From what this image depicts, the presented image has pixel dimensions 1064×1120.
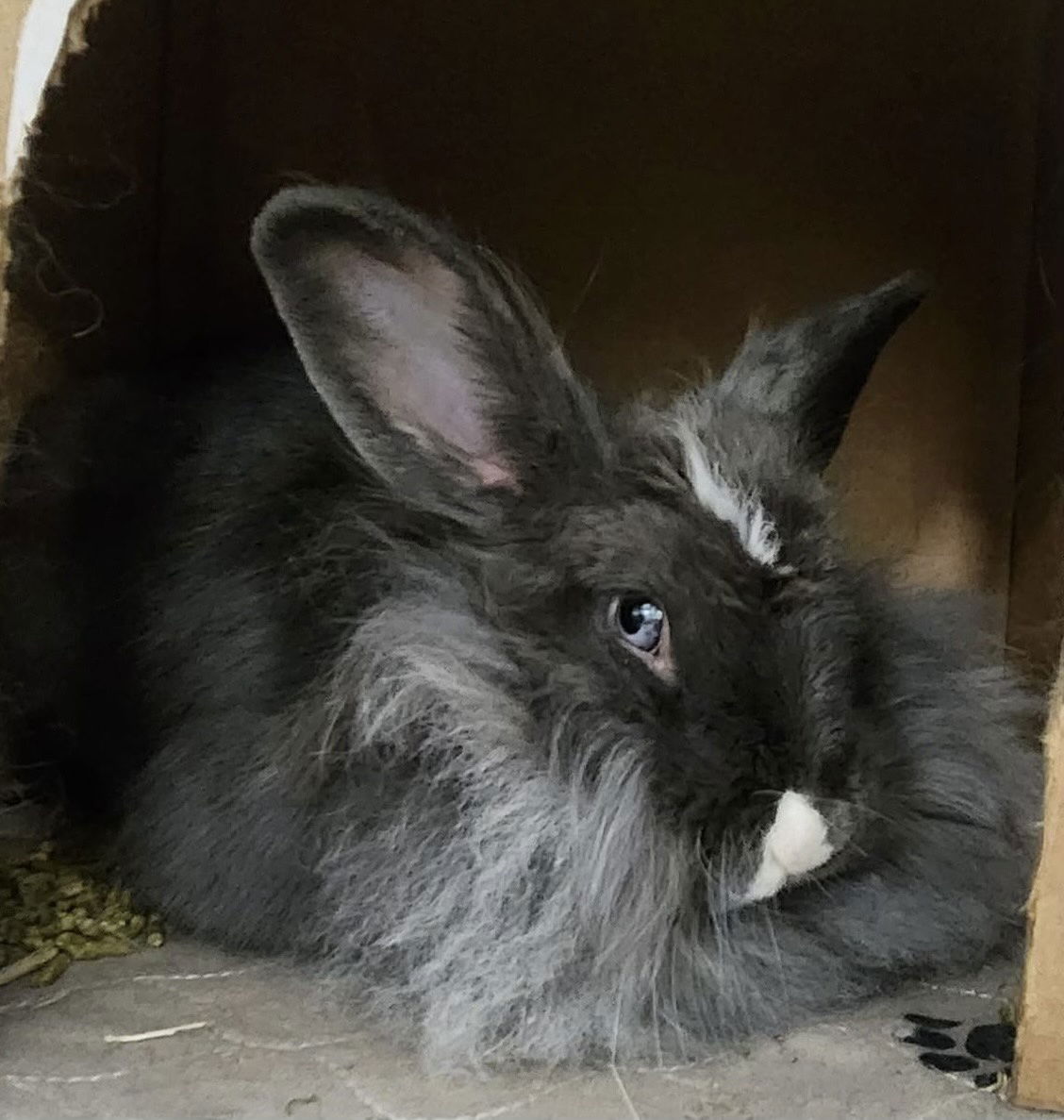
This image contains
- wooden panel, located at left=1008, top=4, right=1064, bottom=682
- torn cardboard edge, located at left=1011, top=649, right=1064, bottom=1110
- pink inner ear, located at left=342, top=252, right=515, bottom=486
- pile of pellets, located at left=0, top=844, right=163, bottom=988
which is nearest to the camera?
torn cardboard edge, located at left=1011, top=649, right=1064, bottom=1110

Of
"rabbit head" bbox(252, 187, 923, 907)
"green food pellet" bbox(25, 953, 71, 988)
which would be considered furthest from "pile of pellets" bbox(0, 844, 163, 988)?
"rabbit head" bbox(252, 187, 923, 907)

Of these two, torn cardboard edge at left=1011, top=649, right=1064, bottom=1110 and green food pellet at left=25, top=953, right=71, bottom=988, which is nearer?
torn cardboard edge at left=1011, top=649, right=1064, bottom=1110

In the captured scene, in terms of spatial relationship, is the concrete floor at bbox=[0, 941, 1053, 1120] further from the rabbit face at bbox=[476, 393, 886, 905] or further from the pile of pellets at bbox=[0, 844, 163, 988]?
the rabbit face at bbox=[476, 393, 886, 905]

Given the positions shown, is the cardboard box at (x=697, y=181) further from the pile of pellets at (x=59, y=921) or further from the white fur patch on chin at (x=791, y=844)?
the white fur patch on chin at (x=791, y=844)

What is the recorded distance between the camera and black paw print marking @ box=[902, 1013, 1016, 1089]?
3.76ft

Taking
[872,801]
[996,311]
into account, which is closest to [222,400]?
[872,801]

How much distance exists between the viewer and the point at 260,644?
1.30 m

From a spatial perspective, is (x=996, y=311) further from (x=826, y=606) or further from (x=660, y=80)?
(x=826, y=606)

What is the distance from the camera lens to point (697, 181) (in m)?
1.98

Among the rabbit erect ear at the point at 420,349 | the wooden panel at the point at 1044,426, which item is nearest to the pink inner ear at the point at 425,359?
the rabbit erect ear at the point at 420,349

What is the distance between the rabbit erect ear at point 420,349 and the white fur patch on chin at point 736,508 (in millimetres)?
96

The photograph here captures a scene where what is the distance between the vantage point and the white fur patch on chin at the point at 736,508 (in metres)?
1.14

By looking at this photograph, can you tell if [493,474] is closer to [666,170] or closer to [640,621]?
[640,621]

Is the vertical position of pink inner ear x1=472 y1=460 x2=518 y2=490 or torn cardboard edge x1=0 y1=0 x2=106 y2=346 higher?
torn cardboard edge x1=0 y1=0 x2=106 y2=346
